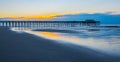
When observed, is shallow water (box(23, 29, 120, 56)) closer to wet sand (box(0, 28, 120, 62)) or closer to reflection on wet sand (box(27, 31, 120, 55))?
reflection on wet sand (box(27, 31, 120, 55))

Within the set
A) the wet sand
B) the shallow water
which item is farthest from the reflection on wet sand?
the wet sand

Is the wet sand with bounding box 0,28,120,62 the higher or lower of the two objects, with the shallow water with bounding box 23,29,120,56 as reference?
higher

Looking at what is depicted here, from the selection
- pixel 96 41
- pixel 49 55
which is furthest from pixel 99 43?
pixel 49 55

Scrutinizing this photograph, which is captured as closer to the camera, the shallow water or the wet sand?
the wet sand

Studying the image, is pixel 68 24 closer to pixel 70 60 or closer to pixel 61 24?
pixel 61 24

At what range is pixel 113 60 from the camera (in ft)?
27.2

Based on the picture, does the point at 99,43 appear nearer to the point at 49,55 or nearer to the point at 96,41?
the point at 96,41

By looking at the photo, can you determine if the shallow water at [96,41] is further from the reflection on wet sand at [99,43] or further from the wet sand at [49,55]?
the wet sand at [49,55]

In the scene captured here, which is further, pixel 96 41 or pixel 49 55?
pixel 96 41

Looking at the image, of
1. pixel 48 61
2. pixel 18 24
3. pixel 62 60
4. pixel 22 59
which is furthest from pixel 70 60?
pixel 18 24

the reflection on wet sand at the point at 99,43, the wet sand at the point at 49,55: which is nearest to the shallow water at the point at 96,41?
the reflection on wet sand at the point at 99,43

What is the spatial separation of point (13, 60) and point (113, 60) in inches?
132

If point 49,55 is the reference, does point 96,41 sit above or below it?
below

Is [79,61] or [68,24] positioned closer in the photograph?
[79,61]
